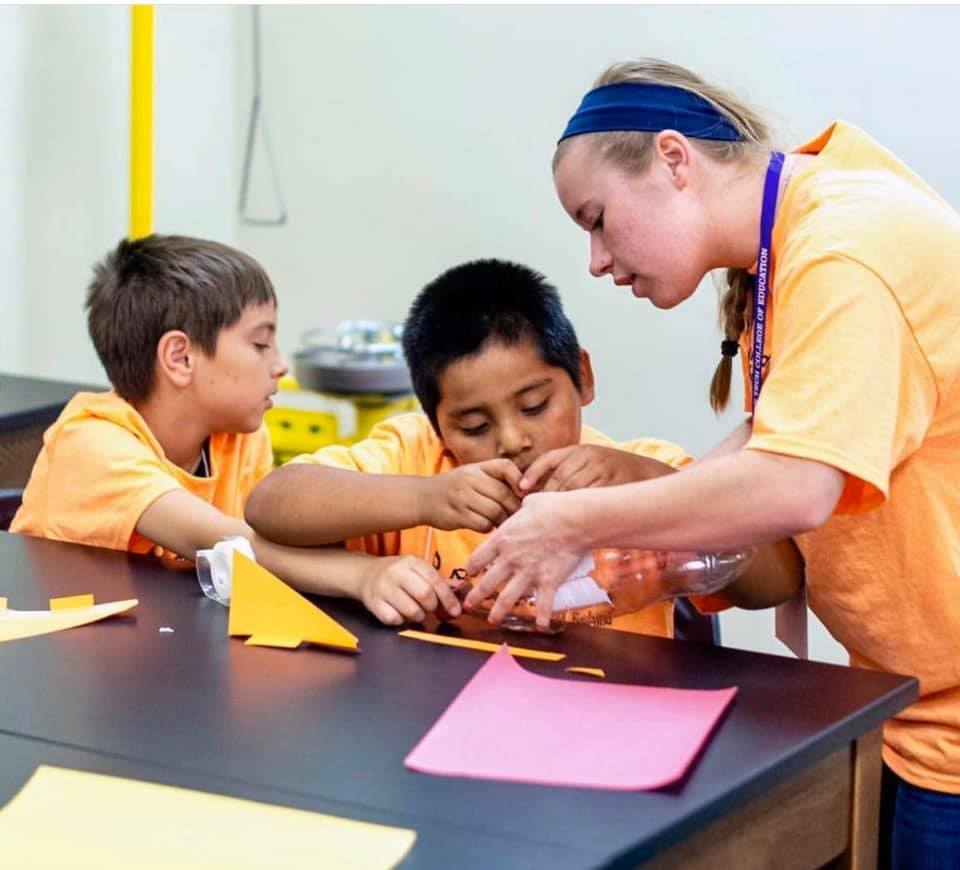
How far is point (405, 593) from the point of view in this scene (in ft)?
4.97

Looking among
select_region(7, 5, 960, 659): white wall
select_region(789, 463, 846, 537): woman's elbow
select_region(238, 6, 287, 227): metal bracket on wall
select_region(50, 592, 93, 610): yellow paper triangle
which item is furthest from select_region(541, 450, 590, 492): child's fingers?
select_region(238, 6, 287, 227): metal bracket on wall

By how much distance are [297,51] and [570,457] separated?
256cm

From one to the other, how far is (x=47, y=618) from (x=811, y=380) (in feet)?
2.45

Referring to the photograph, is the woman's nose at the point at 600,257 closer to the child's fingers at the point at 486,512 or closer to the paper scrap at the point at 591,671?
the child's fingers at the point at 486,512

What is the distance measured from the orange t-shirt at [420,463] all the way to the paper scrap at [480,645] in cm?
28

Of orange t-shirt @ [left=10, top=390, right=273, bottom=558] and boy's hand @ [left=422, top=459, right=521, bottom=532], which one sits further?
orange t-shirt @ [left=10, top=390, right=273, bottom=558]

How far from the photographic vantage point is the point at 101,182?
3.74 meters

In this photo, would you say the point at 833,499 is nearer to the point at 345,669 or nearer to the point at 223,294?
the point at 345,669

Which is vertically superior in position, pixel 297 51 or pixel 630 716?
pixel 297 51

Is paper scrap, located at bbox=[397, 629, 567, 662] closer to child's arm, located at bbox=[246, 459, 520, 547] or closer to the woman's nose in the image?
child's arm, located at bbox=[246, 459, 520, 547]

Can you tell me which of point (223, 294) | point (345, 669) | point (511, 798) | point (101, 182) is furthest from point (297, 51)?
point (511, 798)

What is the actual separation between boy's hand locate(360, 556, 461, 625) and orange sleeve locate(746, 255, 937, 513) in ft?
1.29

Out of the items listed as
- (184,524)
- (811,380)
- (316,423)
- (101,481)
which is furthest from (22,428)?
(811,380)

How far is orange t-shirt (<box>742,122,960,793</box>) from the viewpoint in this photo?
4.08ft
